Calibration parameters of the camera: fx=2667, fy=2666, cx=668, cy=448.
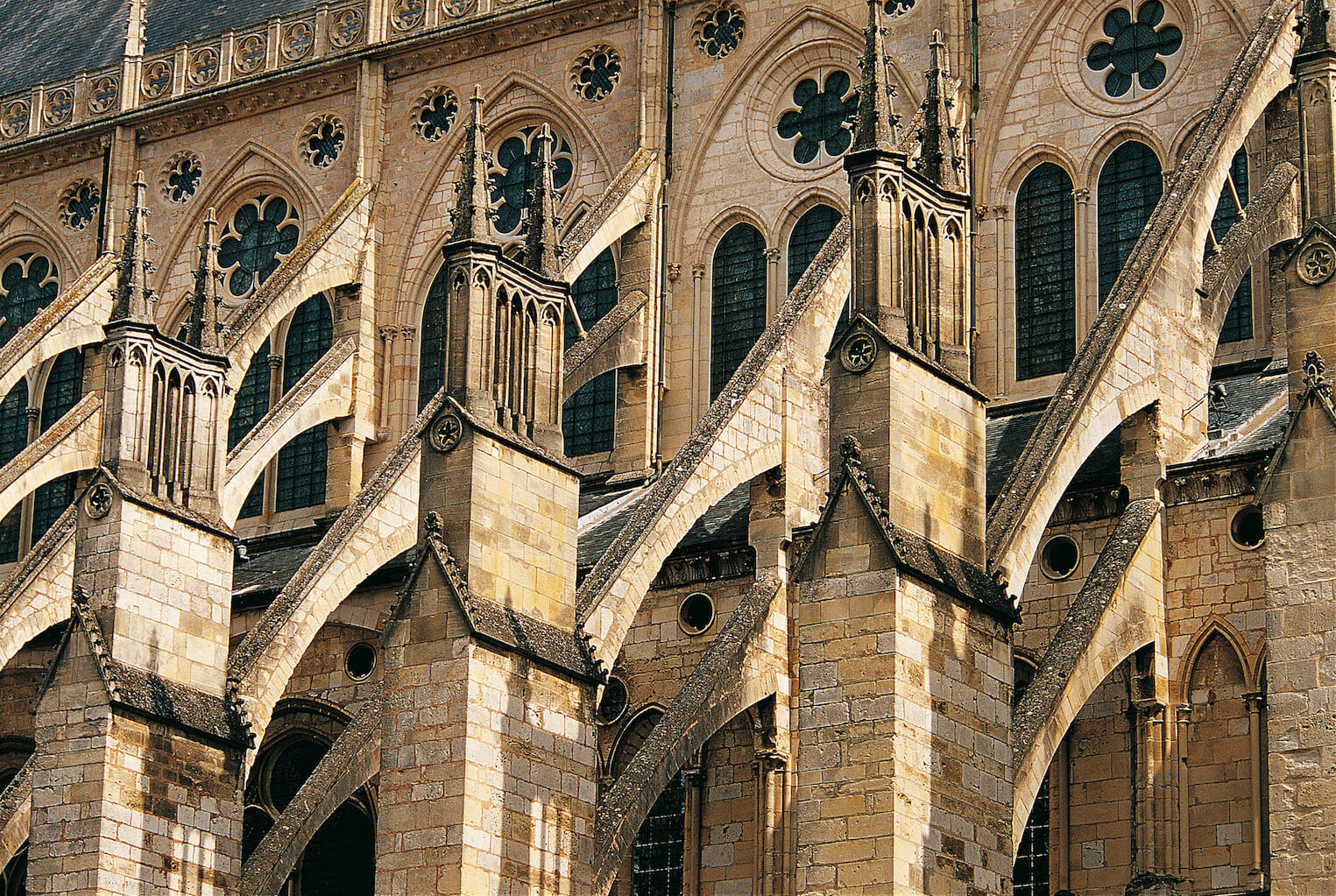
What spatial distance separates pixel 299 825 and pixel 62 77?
63.0ft

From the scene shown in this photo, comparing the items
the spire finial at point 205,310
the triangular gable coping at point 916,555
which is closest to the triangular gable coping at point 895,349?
the triangular gable coping at point 916,555

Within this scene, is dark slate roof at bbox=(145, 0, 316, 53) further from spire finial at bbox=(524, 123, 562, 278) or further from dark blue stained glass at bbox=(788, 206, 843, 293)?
spire finial at bbox=(524, 123, 562, 278)

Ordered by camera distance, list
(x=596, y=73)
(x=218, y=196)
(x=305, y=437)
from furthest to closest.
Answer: (x=218, y=196) < (x=305, y=437) < (x=596, y=73)

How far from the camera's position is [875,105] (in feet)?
78.9

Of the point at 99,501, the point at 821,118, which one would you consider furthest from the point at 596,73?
the point at 99,501

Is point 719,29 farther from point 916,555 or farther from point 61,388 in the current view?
point 916,555

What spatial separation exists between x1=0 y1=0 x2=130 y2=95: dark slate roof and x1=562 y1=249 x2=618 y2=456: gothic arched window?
10.4 m

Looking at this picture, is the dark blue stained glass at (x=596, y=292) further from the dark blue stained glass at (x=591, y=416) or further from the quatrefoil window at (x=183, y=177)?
the quatrefoil window at (x=183, y=177)

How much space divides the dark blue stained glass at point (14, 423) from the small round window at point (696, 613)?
14158 millimetres

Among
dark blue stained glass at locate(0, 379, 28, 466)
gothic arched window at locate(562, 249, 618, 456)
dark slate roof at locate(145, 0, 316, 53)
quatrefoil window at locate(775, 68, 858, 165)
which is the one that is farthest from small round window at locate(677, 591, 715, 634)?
dark slate roof at locate(145, 0, 316, 53)

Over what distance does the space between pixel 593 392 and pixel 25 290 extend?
1072 cm

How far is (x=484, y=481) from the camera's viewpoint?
81.3 feet

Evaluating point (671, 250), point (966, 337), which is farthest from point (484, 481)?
point (671, 250)

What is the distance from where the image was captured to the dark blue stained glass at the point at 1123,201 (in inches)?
1253
